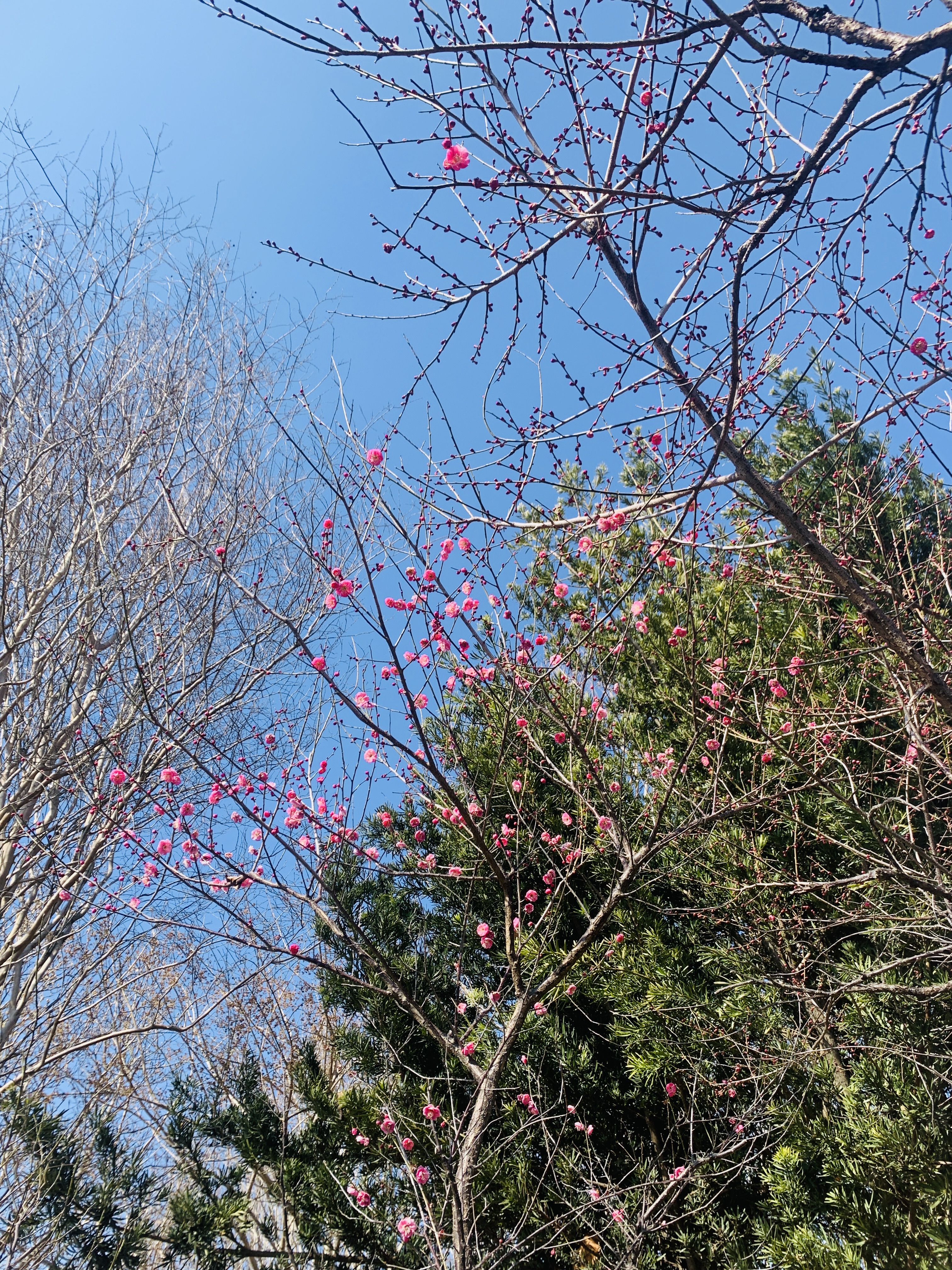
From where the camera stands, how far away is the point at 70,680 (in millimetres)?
4062

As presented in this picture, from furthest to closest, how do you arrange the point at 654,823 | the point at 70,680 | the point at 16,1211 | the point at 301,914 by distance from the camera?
the point at 301,914 < the point at 70,680 < the point at 16,1211 < the point at 654,823

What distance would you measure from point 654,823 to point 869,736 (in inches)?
113

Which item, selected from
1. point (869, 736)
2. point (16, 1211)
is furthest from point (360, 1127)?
point (869, 736)

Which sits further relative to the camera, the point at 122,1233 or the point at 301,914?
the point at 301,914

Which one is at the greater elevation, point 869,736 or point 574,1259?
point 869,736

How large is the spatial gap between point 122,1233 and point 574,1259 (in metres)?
2.51

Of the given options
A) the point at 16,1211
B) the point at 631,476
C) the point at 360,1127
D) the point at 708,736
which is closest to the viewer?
the point at 631,476

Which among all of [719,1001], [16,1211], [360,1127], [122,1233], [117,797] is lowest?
[719,1001]

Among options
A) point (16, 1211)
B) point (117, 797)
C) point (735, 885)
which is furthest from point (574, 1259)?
point (117, 797)

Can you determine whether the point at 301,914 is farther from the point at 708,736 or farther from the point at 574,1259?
the point at 708,736

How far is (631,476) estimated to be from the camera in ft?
9.87

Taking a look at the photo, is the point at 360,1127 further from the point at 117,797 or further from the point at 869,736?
the point at 869,736

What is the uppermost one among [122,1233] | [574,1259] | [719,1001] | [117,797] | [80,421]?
[80,421]

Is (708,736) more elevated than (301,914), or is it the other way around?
(301,914)
